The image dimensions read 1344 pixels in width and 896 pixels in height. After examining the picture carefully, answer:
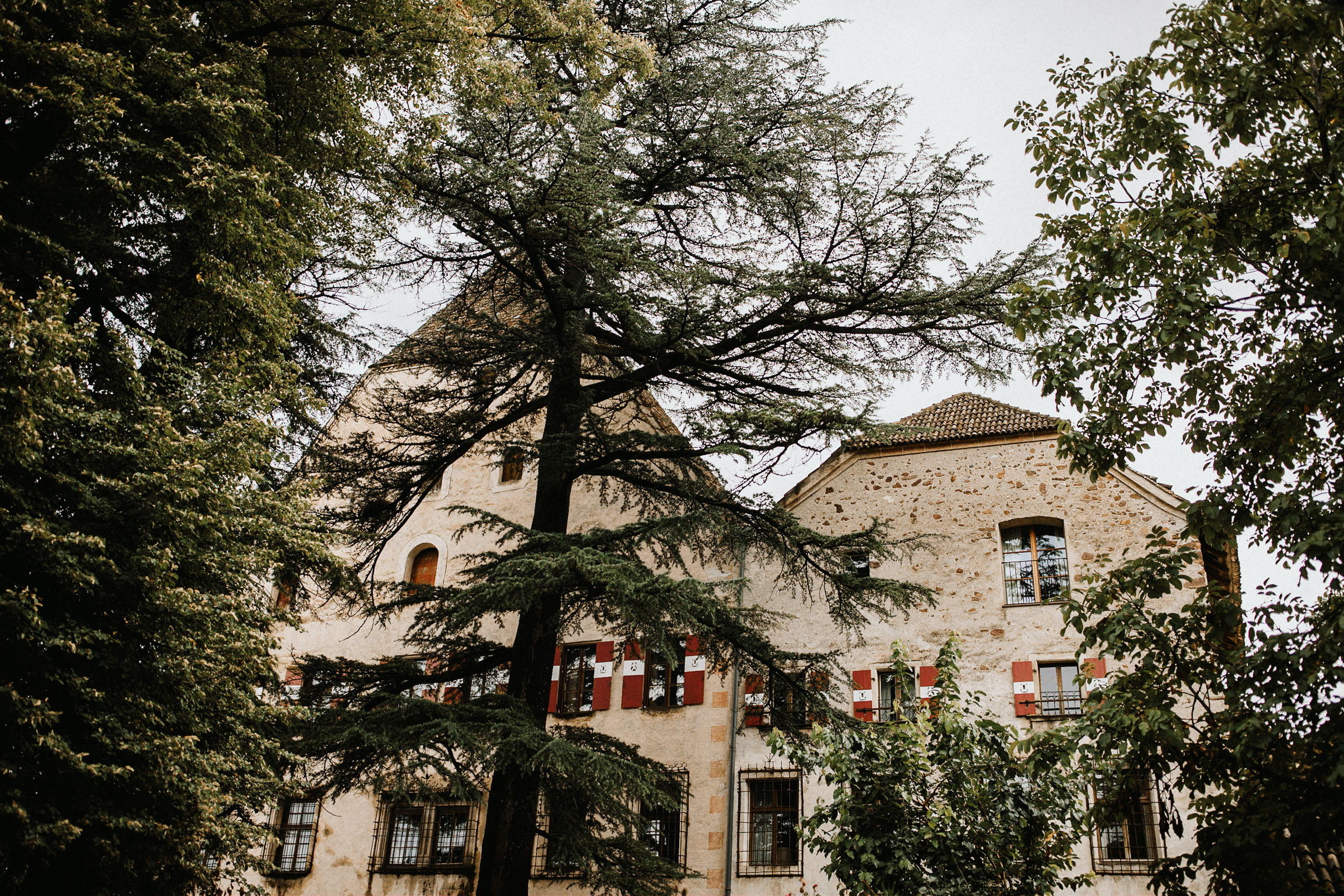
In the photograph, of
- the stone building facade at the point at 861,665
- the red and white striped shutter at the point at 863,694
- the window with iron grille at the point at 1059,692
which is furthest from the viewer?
the red and white striped shutter at the point at 863,694

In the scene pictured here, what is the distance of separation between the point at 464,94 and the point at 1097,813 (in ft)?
30.1

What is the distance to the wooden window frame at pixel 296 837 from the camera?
17.3 metres

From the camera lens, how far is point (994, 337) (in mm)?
13445

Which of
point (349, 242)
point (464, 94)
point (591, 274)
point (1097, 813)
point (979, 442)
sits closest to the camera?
point (1097, 813)

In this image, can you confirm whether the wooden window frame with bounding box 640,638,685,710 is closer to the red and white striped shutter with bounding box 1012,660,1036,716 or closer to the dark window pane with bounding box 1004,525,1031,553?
the red and white striped shutter with bounding box 1012,660,1036,716

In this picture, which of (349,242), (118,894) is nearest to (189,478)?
(118,894)

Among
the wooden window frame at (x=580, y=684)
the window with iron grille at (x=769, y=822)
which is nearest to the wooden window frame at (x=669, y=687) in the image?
the wooden window frame at (x=580, y=684)

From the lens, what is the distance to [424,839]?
16578mm

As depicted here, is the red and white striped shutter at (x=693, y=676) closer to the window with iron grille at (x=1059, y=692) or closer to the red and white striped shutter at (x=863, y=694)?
the red and white striped shutter at (x=863, y=694)

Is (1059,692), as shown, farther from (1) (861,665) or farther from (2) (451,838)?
(2) (451,838)

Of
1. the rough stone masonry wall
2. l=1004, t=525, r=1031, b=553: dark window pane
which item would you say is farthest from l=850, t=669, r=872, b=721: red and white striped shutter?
l=1004, t=525, r=1031, b=553: dark window pane

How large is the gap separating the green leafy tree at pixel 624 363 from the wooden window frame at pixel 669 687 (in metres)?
1.97

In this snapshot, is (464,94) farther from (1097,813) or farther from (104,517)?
(1097,813)

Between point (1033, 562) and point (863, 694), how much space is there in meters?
3.05
